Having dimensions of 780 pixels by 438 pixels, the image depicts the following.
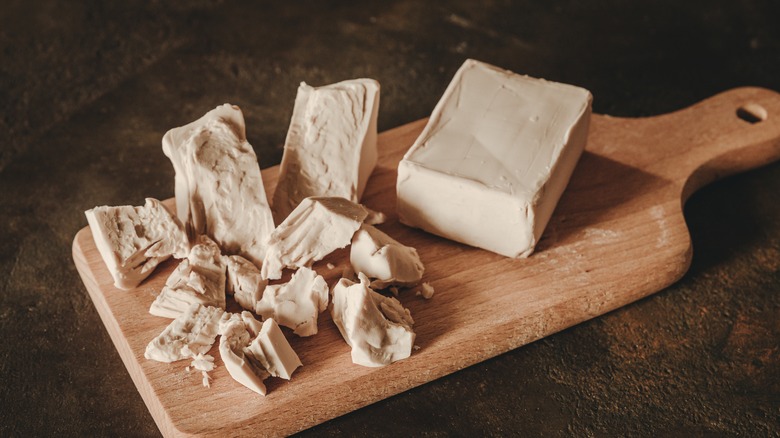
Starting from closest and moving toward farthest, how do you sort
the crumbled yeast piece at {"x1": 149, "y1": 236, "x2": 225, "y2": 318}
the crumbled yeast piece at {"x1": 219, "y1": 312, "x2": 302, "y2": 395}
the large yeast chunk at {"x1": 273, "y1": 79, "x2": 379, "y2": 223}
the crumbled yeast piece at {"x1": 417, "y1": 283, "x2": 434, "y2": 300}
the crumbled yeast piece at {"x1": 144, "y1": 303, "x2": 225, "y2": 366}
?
the crumbled yeast piece at {"x1": 219, "y1": 312, "x2": 302, "y2": 395} < the crumbled yeast piece at {"x1": 144, "y1": 303, "x2": 225, "y2": 366} < the crumbled yeast piece at {"x1": 149, "y1": 236, "x2": 225, "y2": 318} < the crumbled yeast piece at {"x1": 417, "y1": 283, "x2": 434, "y2": 300} < the large yeast chunk at {"x1": 273, "y1": 79, "x2": 379, "y2": 223}

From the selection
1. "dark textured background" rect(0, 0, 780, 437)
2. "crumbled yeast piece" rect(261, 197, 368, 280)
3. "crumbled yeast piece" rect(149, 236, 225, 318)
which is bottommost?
"dark textured background" rect(0, 0, 780, 437)

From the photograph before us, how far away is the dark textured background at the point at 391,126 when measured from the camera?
260cm

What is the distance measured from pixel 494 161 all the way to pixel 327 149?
589 mm

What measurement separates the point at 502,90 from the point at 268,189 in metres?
0.94

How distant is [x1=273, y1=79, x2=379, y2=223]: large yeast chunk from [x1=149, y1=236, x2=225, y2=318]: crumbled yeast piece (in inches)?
12.1

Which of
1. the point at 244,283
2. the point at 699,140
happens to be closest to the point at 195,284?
the point at 244,283

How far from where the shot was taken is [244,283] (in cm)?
265

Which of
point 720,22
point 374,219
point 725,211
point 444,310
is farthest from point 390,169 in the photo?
point 720,22

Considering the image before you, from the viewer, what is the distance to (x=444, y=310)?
270cm

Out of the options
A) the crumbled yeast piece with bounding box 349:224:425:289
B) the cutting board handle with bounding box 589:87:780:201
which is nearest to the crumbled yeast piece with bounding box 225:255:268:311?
the crumbled yeast piece with bounding box 349:224:425:289

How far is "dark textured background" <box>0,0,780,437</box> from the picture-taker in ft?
8.52

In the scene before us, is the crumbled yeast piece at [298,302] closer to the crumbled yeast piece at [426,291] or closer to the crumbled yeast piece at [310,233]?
the crumbled yeast piece at [310,233]

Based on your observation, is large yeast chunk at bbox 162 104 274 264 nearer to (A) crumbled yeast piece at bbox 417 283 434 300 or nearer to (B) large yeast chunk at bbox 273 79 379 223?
(B) large yeast chunk at bbox 273 79 379 223

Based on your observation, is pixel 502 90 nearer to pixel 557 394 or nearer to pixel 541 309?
pixel 541 309
